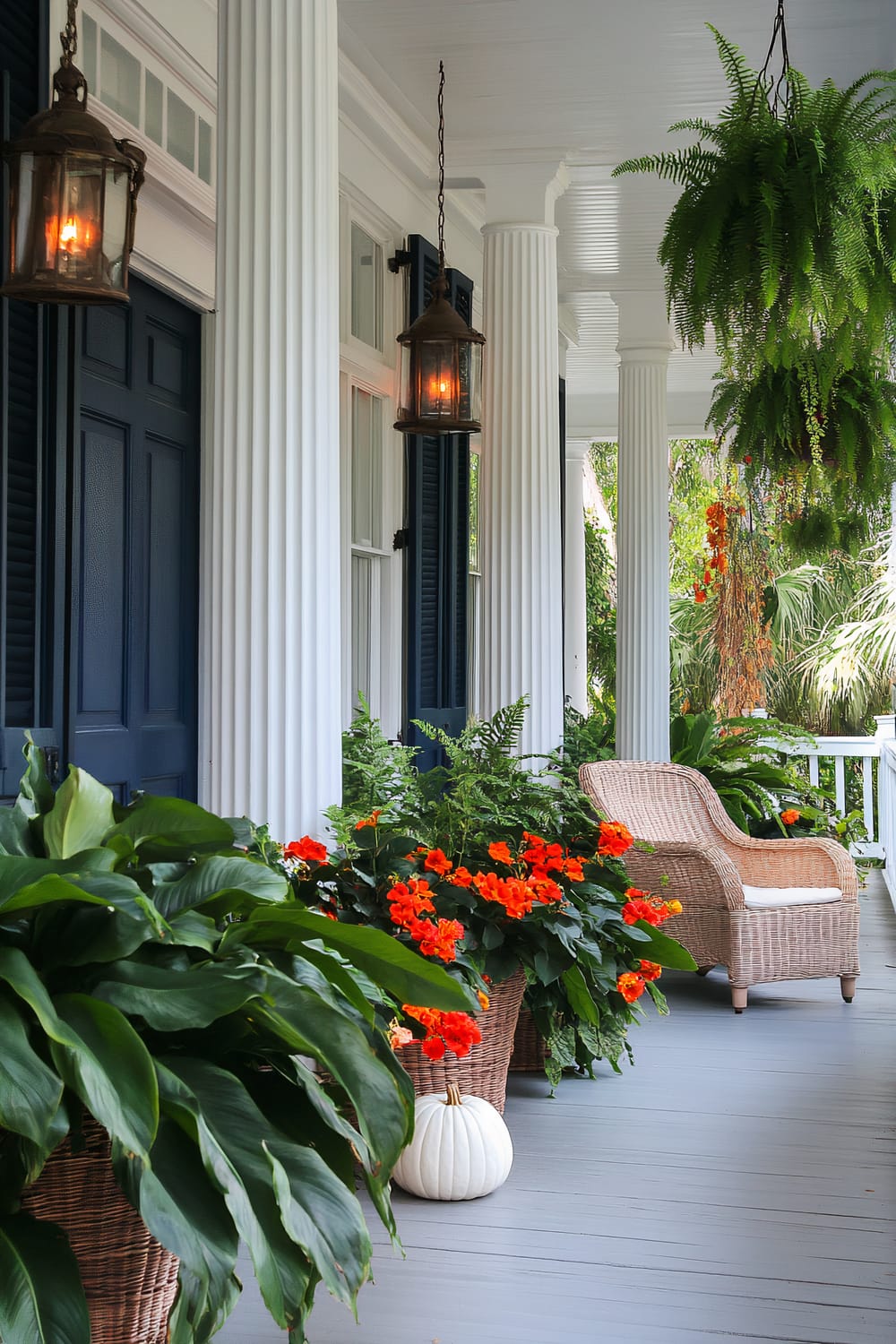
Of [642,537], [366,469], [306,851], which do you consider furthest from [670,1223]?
[642,537]

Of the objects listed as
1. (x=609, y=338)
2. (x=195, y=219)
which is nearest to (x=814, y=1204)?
(x=195, y=219)

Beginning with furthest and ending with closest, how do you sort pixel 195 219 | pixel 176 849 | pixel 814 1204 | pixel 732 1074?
pixel 195 219 → pixel 732 1074 → pixel 814 1204 → pixel 176 849

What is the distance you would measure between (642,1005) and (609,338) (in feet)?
19.3

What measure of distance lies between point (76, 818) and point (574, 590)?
28.9 ft

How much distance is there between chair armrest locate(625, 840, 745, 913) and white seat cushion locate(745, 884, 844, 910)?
2.7 inches

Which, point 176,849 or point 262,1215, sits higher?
point 176,849

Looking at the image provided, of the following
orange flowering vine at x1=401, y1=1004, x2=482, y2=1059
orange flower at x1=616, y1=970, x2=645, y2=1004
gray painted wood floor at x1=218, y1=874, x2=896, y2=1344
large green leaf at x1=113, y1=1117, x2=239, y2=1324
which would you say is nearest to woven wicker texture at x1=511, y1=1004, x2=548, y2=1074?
gray painted wood floor at x1=218, y1=874, x2=896, y2=1344

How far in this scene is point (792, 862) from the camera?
4.85 m

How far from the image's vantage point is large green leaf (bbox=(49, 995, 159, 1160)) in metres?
1.34

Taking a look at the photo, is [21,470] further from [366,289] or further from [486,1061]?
[366,289]

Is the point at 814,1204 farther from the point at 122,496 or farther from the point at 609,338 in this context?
the point at 609,338

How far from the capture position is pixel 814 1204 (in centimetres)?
264

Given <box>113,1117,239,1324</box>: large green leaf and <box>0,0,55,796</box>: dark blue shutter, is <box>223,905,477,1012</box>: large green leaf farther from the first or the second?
<box>0,0,55,796</box>: dark blue shutter

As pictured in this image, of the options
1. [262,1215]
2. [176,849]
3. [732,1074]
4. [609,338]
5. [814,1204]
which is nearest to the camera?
[262,1215]
